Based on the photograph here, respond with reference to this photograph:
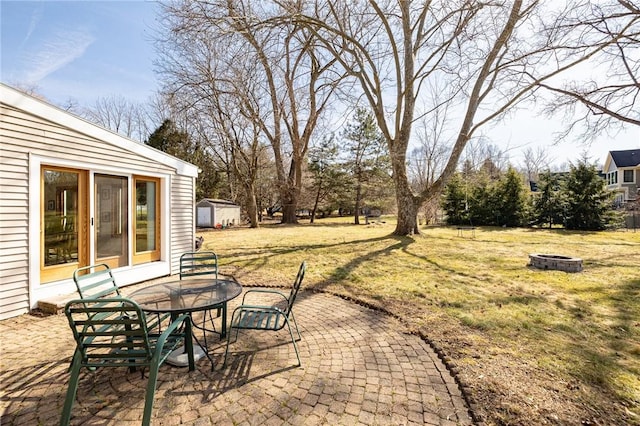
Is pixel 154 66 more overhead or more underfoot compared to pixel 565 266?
more overhead

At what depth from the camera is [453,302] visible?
4719 millimetres

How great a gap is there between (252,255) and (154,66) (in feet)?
38.1

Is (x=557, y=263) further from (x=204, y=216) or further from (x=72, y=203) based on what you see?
(x=204, y=216)

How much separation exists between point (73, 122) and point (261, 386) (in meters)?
4.99

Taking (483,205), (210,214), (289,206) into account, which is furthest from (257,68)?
(483,205)

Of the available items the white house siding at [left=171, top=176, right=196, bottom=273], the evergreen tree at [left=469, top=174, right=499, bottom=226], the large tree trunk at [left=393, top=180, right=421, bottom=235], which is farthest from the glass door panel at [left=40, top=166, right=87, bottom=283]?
the evergreen tree at [left=469, top=174, right=499, bottom=226]

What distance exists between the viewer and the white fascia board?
3.91 m

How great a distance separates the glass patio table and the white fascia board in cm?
330

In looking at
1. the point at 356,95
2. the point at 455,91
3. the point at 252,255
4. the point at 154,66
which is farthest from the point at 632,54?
the point at 154,66

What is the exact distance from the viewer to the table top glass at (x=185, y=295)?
2.57 metres

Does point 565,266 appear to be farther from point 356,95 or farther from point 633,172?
point 633,172

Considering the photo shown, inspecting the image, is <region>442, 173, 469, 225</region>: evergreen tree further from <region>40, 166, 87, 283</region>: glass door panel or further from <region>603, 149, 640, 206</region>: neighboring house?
<region>40, 166, 87, 283</region>: glass door panel

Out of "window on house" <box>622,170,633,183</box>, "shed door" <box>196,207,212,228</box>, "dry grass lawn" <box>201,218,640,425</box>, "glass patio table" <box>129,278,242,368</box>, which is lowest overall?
"dry grass lawn" <box>201,218,640,425</box>

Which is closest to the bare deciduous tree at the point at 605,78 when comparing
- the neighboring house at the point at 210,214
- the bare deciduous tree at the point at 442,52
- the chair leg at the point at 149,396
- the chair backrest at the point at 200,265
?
the bare deciduous tree at the point at 442,52
